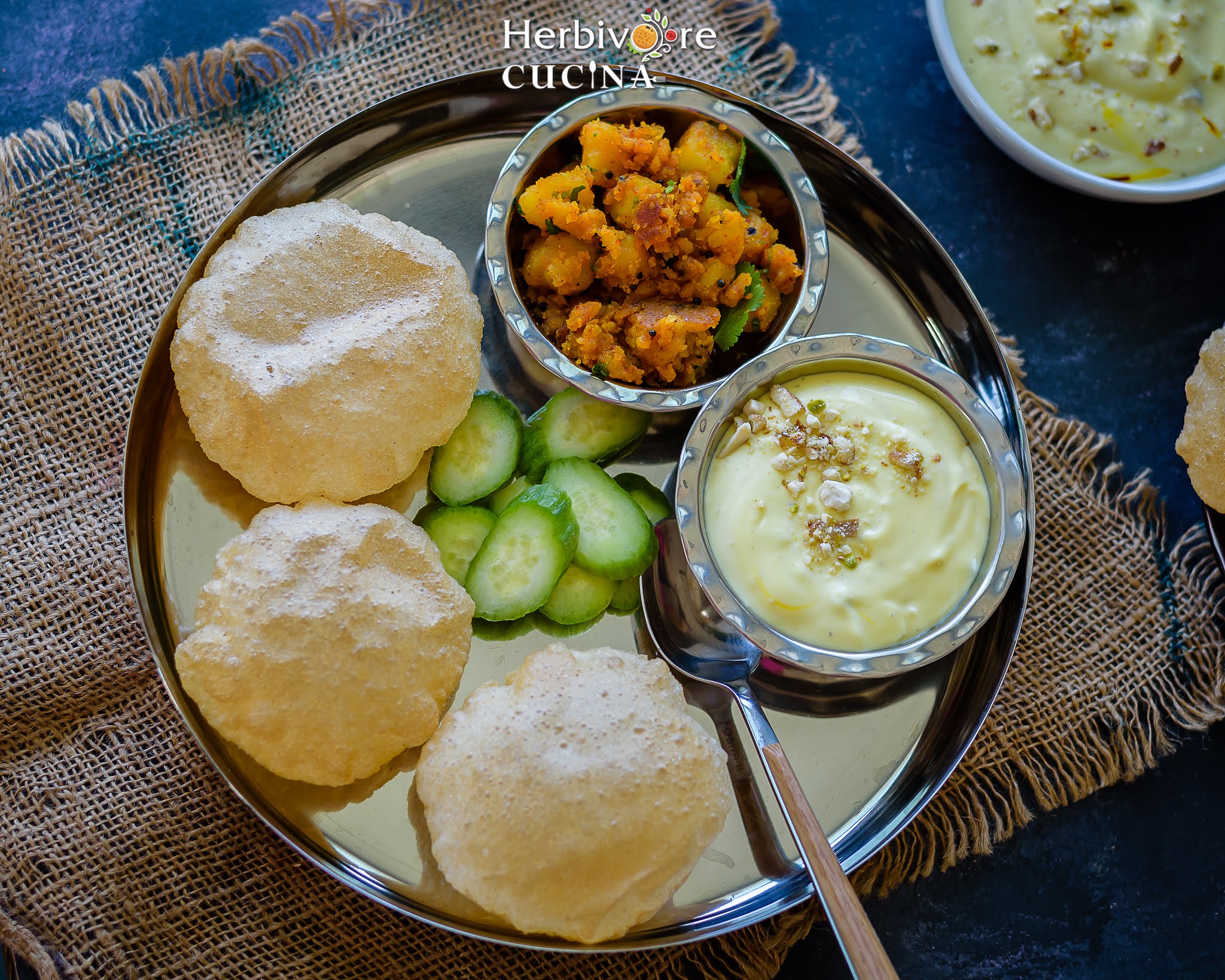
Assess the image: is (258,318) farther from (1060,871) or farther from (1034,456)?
(1060,871)

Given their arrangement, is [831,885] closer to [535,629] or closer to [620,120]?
[535,629]

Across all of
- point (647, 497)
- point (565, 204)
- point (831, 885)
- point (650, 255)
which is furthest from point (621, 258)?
point (831, 885)

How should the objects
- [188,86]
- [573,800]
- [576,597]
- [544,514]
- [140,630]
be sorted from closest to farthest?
[573,800]
[544,514]
[576,597]
[140,630]
[188,86]

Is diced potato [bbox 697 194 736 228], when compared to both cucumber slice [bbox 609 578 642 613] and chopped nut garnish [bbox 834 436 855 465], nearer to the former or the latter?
chopped nut garnish [bbox 834 436 855 465]

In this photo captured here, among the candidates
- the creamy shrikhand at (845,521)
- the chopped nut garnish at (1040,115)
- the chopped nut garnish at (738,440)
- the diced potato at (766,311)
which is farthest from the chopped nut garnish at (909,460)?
the chopped nut garnish at (1040,115)

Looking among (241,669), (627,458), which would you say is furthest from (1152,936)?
(241,669)

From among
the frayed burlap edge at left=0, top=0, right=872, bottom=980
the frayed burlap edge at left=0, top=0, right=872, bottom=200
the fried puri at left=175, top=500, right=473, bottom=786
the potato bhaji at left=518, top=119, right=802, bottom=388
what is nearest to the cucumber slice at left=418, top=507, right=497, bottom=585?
the fried puri at left=175, top=500, right=473, bottom=786
